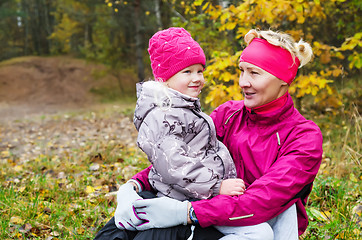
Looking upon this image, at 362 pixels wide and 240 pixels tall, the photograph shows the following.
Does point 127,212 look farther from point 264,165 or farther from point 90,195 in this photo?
point 90,195

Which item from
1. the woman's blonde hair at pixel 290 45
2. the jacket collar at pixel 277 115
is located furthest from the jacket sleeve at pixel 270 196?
the woman's blonde hair at pixel 290 45

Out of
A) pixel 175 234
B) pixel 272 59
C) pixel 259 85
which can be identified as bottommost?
pixel 175 234

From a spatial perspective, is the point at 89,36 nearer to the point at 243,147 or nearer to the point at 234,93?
the point at 234,93

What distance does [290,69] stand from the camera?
82.4 inches

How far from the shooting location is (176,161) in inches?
73.6

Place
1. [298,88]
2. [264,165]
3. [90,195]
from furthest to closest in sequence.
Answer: [298,88], [90,195], [264,165]

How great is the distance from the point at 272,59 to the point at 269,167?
64 centimetres

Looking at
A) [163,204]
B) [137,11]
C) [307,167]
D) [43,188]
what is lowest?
[43,188]

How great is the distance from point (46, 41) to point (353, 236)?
27710mm

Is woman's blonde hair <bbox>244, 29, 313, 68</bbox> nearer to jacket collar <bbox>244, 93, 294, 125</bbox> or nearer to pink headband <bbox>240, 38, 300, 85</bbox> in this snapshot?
pink headband <bbox>240, 38, 300, 85</bbox>

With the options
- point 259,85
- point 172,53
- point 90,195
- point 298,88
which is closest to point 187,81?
point 172,53

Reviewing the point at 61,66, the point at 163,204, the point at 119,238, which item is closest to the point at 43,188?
the point at 119,238

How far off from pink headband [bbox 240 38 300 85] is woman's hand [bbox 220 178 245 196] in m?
0.68

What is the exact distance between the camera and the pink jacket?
1853 mm
